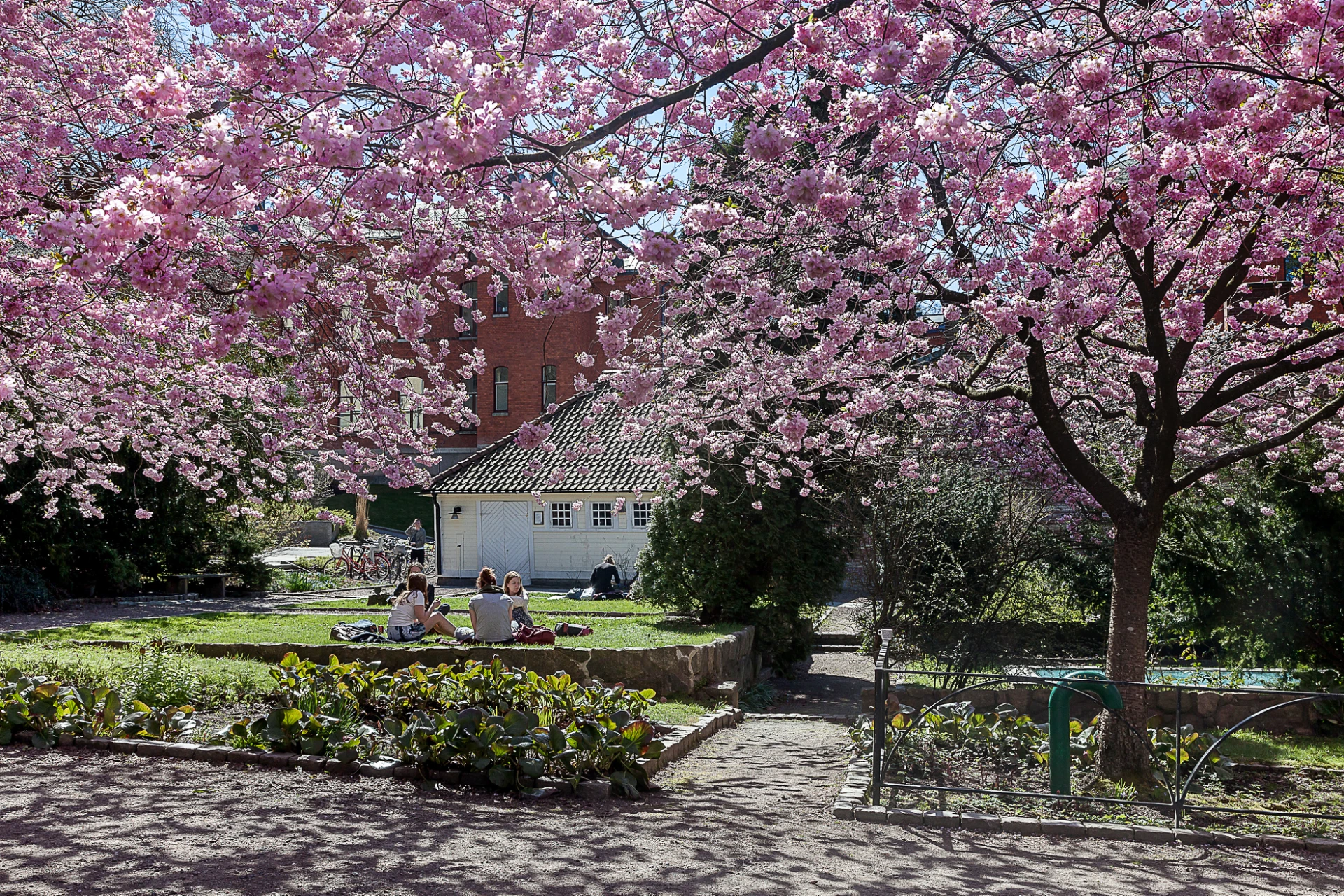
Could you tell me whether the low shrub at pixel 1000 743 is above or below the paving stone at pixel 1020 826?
above

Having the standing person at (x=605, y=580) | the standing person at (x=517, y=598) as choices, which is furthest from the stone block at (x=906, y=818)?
the standing person at (x=605, y=580)

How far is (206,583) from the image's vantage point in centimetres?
2180

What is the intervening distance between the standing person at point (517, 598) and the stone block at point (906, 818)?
6581 mm

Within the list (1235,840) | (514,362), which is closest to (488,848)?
(1235,840)

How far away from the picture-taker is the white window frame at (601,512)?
28.2m

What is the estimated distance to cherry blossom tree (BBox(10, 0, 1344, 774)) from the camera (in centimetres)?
488

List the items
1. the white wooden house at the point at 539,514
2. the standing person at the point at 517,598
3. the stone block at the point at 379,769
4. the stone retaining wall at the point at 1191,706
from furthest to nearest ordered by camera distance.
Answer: the white wooden house at the point at 539,514 → the standing person at the point at 517,598 → the stone retaining wall at the point at 1191,706 → the stone block at the point at 379,769

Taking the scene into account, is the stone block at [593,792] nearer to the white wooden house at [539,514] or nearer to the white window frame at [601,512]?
the white wooden house at [539,514]

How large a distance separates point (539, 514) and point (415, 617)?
1732cm

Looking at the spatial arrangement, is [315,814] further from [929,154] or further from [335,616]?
[335,616]

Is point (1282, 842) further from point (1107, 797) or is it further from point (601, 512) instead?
point (601, 512)

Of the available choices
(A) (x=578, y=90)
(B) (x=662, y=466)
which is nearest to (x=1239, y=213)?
(A) (x=578, y=90)

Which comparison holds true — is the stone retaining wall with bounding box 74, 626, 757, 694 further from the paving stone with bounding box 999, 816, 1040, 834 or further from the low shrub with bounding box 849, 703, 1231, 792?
the paving stone with bounding box 999, 816, 1040, 834

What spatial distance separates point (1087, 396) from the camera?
8.81 m
